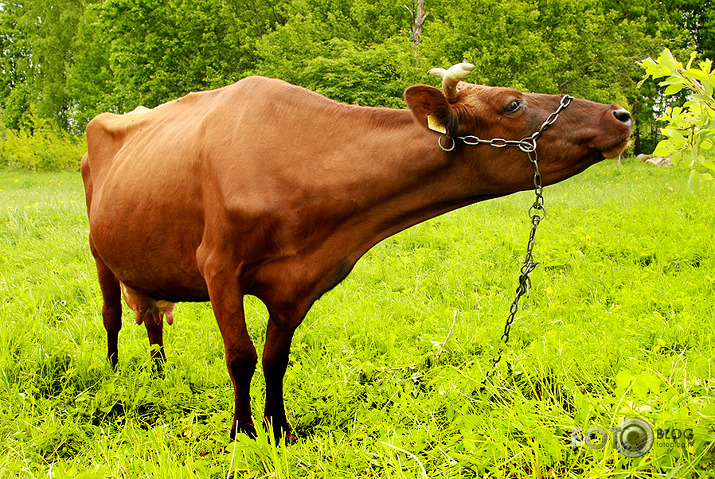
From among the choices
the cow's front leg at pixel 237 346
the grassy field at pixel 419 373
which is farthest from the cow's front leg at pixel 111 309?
the cow's front leg at pixel 237 346

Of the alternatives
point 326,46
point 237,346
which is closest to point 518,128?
point 237,346

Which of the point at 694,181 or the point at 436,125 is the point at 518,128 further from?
the point at 694,181

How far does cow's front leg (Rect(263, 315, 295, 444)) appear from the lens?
123 inches

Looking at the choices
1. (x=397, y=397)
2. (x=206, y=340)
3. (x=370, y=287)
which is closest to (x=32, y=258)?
(x=206, y=340)

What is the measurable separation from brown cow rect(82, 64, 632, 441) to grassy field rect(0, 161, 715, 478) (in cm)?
56

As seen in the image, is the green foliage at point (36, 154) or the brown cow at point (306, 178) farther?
the green foliage at point (36, 154)

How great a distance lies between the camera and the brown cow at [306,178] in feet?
8.66

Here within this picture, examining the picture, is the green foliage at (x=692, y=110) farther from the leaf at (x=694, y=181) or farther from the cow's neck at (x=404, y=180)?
the cow's neck at (x=404, y=180)

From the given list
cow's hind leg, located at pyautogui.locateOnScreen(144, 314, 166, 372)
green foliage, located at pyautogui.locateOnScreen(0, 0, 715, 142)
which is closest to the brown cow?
cow's hind leg, located at pyautogui.locateOnScreen(144, 314, 166, 372)

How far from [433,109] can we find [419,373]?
69.2 inches

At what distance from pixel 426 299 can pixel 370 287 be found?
0.74m

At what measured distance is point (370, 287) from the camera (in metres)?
5.52

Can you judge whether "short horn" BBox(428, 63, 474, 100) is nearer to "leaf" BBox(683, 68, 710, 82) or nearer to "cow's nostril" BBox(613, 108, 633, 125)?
"cow's nostril" BBox(613, 108, 633, 125)

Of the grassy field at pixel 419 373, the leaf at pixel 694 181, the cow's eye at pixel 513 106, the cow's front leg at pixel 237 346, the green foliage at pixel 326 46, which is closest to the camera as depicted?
the leaf at pixel 694 181
